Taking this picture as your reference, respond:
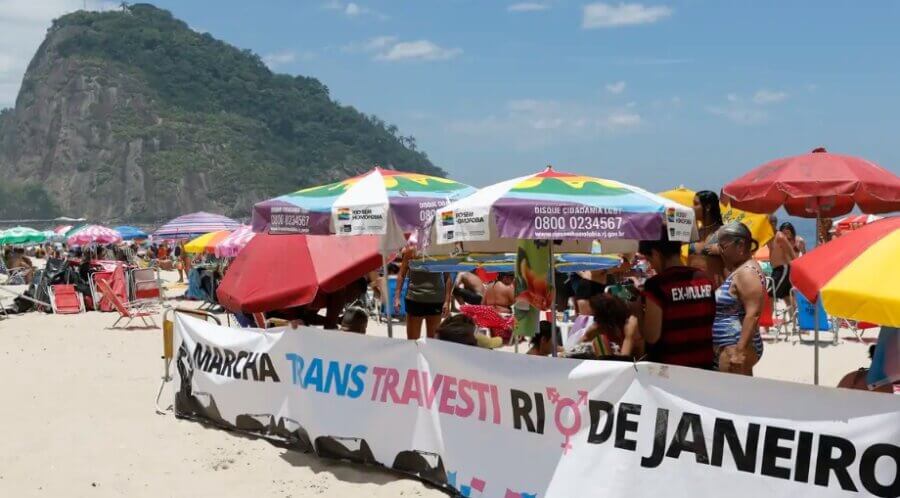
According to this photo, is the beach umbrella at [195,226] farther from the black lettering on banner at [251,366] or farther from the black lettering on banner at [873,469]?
the black lettering on banner at [873,469]

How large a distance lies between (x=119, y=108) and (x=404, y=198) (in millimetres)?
155148

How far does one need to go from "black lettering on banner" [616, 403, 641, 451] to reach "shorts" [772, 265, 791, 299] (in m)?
6.97

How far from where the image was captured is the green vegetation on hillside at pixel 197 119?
14538cm

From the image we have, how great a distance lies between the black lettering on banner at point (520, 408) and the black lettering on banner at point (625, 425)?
496mm

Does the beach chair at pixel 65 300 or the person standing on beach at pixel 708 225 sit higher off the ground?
the person standing on beach at pixel 708 225

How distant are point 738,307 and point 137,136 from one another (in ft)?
482

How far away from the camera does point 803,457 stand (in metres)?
3.81

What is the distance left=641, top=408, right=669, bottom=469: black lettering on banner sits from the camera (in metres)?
4.18

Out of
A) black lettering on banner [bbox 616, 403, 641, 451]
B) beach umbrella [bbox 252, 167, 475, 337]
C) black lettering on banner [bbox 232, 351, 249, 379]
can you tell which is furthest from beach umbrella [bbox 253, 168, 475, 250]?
black lettering on banner [bbox 616, 403, 641, 451]

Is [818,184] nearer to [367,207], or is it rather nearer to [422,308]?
[422,308]

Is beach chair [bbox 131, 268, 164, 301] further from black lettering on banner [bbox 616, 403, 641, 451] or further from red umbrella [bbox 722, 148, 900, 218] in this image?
black lettering on banner [bbox 616, 403, 641, 451]

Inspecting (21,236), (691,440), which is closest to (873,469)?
(691,440)

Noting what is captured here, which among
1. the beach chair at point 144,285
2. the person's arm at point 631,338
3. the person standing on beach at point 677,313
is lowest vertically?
the beach chair at point 144,285

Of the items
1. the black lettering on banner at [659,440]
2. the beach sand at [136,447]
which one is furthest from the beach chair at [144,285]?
the black lettering on banner at [659,440]
